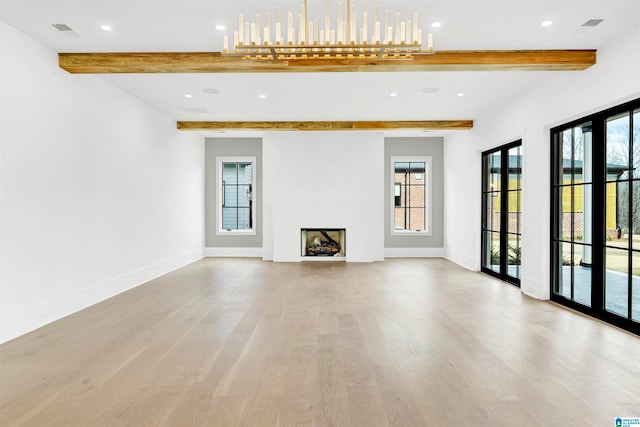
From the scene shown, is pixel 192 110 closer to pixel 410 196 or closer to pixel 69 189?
pixel 69 189

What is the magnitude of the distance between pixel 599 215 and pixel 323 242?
5.57 meters

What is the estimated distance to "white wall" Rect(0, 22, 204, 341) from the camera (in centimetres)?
363

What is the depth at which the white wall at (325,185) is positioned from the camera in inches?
332

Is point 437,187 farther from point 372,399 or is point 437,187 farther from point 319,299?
point 372,399

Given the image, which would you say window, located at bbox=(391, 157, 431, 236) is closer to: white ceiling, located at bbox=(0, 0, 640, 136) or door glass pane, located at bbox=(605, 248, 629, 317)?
white ceiling, located at bbox=(0, 0, 640, 136)

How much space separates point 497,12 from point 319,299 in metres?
3.63

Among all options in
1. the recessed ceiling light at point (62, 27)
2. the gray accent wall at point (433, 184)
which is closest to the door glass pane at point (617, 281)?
the gray accent wall at point (433, 184)

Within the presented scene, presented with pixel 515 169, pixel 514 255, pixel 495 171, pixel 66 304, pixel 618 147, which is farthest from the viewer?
pixel 495 171

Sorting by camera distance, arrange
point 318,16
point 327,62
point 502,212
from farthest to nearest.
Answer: point 502,212, point 327,62, point 318,16

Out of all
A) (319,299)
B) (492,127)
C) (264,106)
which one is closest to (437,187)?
(492,127)

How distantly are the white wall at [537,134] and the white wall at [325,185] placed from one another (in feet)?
5.99

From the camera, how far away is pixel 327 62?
4.12m

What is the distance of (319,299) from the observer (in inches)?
197

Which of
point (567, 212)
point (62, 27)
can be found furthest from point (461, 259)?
point (62, 27)
